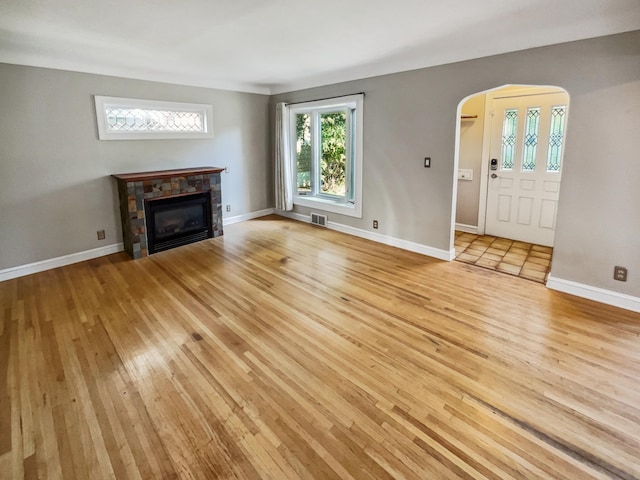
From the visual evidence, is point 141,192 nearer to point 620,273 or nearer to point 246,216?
point 246,216

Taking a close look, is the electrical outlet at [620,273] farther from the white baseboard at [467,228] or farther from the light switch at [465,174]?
the light switch at [465,174]

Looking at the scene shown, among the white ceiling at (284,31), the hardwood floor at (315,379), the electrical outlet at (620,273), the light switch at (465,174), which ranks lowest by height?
the hardwood floor at (315,379)

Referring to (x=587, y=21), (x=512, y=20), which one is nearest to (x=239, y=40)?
(x=512, y=20)

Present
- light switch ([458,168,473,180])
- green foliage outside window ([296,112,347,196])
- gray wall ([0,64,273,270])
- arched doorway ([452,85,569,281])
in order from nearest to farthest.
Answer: gray wall ([0,64,273,270]) → arched doorway ([452,85,569,281]) → light switch ([458,168,473,180]) → green foliage outside window ([296,112,347,196])

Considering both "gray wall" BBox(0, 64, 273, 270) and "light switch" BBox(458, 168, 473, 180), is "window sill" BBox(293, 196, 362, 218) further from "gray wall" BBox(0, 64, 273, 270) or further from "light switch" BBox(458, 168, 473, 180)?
"gray wall" BBox(0, 64, 273, 270)

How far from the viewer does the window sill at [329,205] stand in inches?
208

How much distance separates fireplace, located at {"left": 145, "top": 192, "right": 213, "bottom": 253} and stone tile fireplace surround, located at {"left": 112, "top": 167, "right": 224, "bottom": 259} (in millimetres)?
93

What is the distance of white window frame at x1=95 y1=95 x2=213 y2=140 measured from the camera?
4.23m

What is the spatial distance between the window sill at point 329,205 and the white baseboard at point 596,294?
2677 mm

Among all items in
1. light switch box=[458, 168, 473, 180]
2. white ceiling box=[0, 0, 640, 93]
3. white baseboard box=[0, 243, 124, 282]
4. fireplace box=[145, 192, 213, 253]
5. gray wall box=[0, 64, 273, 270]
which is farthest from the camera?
light switch box=[458, 168, 473, 180]

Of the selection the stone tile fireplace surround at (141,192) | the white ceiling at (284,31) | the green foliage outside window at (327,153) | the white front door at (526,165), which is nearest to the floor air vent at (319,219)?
the green foliage outside window at (327,153)

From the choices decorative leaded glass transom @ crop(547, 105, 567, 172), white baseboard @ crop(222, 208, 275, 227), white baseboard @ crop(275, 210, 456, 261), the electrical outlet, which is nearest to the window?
white baseboard @ crop(275, 210, 456, 261)

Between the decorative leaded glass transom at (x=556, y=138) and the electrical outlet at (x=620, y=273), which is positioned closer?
the electrical outlet at (x=620, y=273)

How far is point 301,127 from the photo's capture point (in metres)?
6.16
